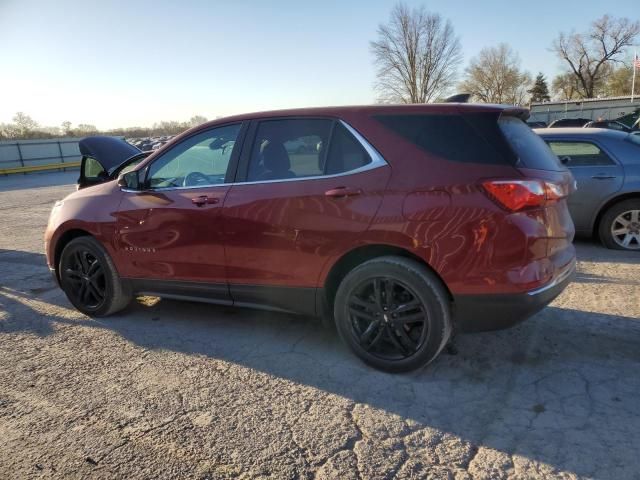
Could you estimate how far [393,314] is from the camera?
3.29 meters

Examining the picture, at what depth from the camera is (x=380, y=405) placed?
3.01 meters

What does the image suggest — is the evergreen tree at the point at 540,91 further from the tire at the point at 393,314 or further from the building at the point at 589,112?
the tire at the point at 393,314

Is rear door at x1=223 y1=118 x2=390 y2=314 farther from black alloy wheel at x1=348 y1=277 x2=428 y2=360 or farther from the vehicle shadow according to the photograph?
the vehicle shadow

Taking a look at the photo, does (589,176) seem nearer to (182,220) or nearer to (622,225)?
(622,225)

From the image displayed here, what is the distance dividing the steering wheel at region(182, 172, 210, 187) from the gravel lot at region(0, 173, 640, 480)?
126 cm

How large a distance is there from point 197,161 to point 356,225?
1608mm

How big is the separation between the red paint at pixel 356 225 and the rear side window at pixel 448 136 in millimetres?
50

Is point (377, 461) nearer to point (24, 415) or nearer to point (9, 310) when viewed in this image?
point (24, 415)

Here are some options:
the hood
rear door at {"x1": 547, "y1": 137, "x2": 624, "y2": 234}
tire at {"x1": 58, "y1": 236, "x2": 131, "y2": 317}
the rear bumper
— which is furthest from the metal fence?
the rear bumper

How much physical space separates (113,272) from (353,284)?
2.39 metres

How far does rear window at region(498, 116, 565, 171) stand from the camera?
3.08 m

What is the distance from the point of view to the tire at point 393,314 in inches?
124

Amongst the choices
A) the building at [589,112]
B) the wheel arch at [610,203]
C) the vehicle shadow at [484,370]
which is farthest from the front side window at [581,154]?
the building at [589,112]

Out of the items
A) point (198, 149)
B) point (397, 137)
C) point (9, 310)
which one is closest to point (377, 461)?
point (397, 137)
